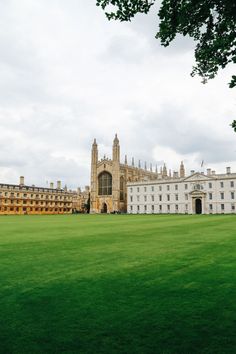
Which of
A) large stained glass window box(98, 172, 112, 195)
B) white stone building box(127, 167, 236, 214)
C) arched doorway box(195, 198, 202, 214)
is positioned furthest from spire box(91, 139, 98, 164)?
arched doorway box(195, 198, 202, 214)

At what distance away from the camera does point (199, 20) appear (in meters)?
8.14

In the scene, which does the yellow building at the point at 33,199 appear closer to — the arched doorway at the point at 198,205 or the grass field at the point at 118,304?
the arched doorway at the point at 198,205

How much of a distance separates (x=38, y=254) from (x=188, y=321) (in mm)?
7414

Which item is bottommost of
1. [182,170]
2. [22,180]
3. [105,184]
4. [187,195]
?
[187,195]

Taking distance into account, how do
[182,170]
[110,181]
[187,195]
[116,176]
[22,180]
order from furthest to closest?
[22,180], [182,170], [110,181], [116,176], [187,195]

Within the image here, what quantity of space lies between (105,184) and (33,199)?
2542 cm

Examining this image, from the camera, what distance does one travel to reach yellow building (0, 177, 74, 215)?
100 metres

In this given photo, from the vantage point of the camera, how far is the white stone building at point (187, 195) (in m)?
78.4

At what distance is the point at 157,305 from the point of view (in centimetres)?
576

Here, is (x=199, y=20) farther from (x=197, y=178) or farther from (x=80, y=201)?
(x=80, y=201)

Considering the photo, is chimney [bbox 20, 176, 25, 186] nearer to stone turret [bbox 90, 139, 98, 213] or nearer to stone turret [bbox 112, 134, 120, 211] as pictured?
stone turret [bbox 90, 139, 98, 213]

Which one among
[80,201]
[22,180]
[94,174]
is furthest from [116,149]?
[80,201]

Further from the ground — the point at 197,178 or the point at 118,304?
the point at 197,178

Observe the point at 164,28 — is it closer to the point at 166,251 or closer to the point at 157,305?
the point at 157,305
